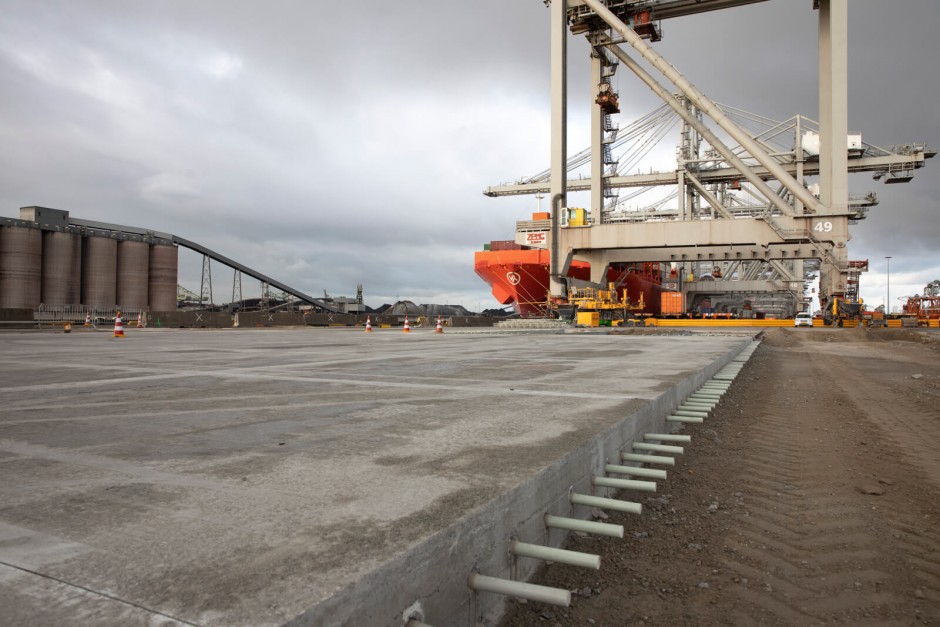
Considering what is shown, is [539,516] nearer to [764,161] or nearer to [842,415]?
[842,415]

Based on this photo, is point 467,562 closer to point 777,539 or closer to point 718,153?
point 777,539

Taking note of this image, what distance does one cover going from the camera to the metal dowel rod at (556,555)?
191cm

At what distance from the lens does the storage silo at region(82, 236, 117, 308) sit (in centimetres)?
5006

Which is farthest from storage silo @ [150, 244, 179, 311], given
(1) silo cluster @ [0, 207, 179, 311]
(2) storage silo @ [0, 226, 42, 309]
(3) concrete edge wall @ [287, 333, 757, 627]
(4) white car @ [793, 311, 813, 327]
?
(3) concrete edge wall @ [287, 333, 757, 627]

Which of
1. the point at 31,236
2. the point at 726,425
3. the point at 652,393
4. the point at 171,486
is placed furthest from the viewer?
the point at 31,236

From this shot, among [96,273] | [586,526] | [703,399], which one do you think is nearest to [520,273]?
[703,399]

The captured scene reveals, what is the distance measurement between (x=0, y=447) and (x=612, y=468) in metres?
3.29

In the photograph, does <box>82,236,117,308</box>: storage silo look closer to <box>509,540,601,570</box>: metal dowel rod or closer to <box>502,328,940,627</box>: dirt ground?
<box>502,328,940,627</box>: dirt ground

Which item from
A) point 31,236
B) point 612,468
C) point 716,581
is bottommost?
point 716,581

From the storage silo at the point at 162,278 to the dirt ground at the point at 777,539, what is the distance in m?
61.5

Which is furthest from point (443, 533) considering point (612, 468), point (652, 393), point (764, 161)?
point (764, 161)

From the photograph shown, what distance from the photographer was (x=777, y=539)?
2748 mm

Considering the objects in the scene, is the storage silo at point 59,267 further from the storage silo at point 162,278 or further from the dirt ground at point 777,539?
the dirt ground at point 777,539

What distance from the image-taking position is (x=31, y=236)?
149 feet
